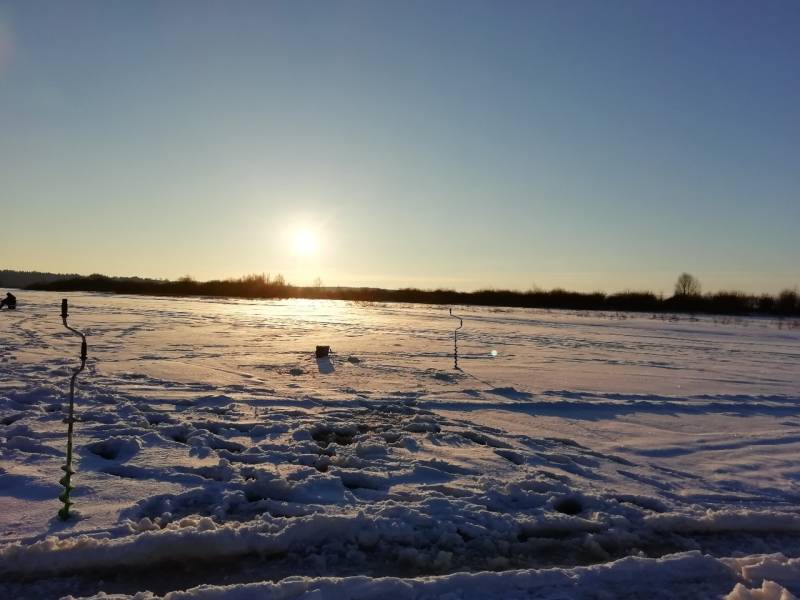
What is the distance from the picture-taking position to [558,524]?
4031 millimetres

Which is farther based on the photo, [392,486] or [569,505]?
[392,486]

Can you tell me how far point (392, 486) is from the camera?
470 cm

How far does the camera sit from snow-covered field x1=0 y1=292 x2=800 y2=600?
3238 mm

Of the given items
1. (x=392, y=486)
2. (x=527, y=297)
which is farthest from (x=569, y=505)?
(x=527, y=297)

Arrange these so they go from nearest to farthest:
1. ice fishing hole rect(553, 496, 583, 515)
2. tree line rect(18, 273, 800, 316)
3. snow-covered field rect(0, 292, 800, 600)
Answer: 1. snow-covered field rect(0, 292, 800, 600)
2. ice fishing hole rect(553, 496, 583, 515)
3. tree line rect(18, 273, 800, 316)

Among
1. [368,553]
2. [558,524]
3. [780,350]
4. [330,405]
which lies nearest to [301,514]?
[368,553]

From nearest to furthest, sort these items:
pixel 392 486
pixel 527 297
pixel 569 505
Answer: pixel 569 505 < pixel 392 486 < pixel 527 297

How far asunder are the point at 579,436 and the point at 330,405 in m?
3.71

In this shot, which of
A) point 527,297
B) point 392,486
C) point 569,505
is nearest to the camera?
point 569,505

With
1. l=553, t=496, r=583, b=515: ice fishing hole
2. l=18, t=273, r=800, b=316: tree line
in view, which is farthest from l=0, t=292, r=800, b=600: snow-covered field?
l=18, t=273, r=800, b=316: tree line

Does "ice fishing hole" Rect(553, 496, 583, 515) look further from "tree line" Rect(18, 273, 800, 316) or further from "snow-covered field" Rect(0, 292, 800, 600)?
"tree line" Rect(18, 273, 800, 316)

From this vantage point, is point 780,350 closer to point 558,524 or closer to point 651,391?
point 651,391

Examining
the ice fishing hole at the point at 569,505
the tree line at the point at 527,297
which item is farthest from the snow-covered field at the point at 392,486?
the tree line at the point at 527,297

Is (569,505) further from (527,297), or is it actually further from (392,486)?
(527,297)
